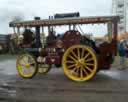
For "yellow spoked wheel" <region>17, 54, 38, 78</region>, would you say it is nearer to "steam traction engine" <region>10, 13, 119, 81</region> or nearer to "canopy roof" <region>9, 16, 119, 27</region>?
"steam traction engine" <region>10, 13, 119, 81</region>

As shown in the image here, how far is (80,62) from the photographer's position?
40.5 feet

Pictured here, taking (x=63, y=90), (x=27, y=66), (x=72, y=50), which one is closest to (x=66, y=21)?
(x=72, y=50)

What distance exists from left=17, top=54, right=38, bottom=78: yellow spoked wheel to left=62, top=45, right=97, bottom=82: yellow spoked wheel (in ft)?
4.77

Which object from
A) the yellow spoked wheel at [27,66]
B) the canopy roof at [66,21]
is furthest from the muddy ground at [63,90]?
the canopy roof at [66,21]

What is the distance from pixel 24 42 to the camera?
1391 cm

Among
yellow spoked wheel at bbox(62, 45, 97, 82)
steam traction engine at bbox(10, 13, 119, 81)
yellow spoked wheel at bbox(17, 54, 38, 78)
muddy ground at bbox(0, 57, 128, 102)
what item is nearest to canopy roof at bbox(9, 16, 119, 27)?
steam traction engine at bbox(10, 13, 119, 81)

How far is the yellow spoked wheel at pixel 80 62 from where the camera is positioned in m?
12.1

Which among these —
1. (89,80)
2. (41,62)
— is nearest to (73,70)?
(89,80)

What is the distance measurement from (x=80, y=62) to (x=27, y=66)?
2.28 meters

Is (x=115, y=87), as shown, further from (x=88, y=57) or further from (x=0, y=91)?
(x=0, y=91)

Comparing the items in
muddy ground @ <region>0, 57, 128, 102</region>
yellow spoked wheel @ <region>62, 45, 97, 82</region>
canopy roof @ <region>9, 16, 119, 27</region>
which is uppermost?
canopy roof @ <region>9, 16, 119, 27</region>

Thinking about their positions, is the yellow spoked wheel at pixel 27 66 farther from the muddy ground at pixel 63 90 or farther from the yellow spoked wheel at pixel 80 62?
the yellow spoked wheel at pixel 80 62

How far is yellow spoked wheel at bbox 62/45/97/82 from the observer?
12094 millimetres

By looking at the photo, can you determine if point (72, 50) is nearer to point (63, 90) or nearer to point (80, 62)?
point (80, 62)
